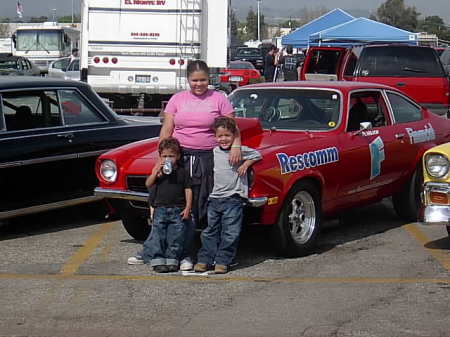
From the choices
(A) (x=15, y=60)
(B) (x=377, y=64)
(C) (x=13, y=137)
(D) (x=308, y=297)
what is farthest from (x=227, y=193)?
(A) (x=15, y=60)

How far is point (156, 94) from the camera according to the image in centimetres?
1897

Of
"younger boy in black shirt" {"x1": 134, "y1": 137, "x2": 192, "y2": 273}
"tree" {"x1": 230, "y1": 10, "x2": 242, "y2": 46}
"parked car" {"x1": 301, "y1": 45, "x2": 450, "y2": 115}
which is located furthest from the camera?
"tree" {"x1": 230, "y1": 10, "x2": 242, "y2": 46}

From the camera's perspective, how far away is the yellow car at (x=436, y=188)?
7.65 meters

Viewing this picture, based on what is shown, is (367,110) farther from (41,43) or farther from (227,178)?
(41,43)

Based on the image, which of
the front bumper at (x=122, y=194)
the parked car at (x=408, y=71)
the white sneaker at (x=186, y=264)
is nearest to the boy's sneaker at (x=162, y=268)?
the white sneaker at (x=186, y=264)

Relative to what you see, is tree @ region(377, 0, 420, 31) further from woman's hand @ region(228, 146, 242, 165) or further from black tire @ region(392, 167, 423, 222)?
woman's hand @ region(228, 146, 242, 165)

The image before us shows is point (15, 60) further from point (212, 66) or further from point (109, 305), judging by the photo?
point (109, 305)

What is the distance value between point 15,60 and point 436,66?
Answer: 19.8m

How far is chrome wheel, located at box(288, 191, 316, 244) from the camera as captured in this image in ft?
25.4

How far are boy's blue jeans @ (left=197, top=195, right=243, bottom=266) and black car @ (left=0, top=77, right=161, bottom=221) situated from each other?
2.16 m

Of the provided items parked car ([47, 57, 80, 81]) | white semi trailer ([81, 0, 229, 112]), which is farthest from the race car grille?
parked car ([47, 57, 80, 81])

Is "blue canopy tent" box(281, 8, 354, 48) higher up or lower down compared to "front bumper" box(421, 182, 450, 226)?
higher up

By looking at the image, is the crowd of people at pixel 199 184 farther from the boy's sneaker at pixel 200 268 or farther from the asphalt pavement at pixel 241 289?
the asphalt pavement at pixel 241 289

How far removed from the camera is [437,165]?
7.80 meters
